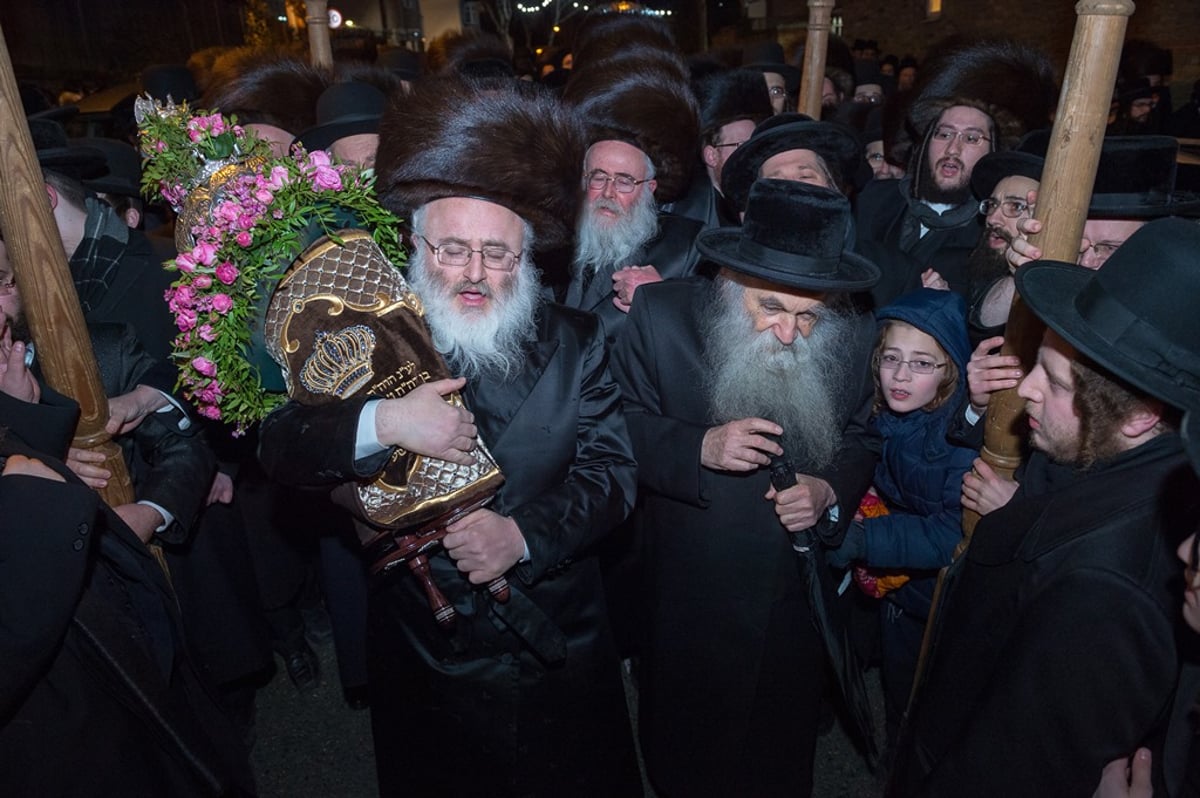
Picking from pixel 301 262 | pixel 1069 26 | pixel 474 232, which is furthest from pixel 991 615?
pixel 1069 26

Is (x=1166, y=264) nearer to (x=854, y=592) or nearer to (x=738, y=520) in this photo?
(x=738, y=520)

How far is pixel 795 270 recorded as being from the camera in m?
2.78

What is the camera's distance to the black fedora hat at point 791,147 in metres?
3.68

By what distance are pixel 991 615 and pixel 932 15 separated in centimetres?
2597

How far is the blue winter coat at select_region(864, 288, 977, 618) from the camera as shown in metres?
2.99

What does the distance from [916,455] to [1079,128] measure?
1.44 metres

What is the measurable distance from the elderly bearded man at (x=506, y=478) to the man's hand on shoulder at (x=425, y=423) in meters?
0.30

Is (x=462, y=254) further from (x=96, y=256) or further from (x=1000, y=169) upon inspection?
(x=1000, y=169)

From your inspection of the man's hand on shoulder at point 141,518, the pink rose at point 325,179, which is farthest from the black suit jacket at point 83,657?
the pink rose at point 325,179

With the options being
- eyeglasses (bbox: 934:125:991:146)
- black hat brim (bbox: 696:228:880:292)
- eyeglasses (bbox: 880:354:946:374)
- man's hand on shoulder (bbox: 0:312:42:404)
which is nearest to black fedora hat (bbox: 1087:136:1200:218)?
eyeglasses (bbox: 880:354:946:374)

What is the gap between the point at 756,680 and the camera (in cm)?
300

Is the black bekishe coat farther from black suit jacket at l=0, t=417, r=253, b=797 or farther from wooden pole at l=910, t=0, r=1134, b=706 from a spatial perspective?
black suit jacket at l=0, t=417, r=253, b=797

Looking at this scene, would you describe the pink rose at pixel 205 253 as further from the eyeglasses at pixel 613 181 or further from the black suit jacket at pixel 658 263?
the eyeglasses at pixel 613 181

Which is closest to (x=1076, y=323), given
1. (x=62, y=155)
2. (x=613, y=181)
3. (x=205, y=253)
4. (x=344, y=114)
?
(x=205, y=253)
